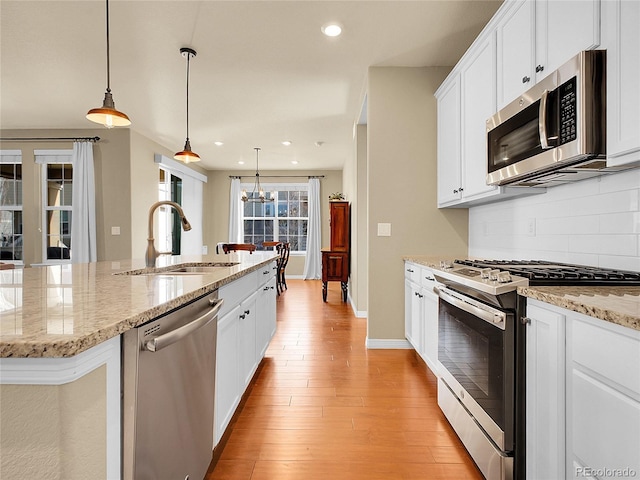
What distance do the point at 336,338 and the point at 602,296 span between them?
9.20 feet

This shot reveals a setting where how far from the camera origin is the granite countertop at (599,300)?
875 mm

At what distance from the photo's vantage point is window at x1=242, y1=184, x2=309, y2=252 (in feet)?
29.3

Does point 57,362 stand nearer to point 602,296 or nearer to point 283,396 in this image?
point 602,296

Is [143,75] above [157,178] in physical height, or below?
above

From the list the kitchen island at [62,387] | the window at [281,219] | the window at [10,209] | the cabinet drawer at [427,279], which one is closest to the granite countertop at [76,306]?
the kitchen island at [62,387]

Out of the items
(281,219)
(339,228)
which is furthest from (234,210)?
(339,228)

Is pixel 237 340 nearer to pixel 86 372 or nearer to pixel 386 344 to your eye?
pixel 86 372

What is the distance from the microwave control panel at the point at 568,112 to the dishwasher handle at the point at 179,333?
1631mm

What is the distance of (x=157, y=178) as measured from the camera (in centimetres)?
631

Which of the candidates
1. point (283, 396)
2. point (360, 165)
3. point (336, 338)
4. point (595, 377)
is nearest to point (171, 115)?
point (360, 165)

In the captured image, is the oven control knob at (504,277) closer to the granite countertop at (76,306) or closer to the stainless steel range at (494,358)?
the stainless steel range at (494,358)

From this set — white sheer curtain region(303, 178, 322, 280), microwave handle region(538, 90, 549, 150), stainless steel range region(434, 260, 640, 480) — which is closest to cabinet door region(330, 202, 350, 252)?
white sheer curtain region(303, 178, 322, 280)

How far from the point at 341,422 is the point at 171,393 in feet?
4.10

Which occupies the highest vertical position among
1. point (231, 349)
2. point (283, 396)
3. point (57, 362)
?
point (57, 362)
